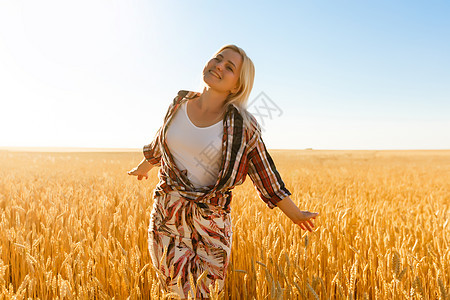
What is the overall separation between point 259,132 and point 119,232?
149 centimetres

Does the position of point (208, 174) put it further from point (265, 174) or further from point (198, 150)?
point (265, 174)

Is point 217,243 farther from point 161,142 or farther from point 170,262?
point 161,142

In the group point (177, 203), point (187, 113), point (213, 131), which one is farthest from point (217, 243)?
point (187, 113)

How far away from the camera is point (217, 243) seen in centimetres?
159

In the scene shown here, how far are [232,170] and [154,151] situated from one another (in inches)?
23.9

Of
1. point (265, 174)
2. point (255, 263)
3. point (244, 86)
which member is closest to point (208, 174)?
point (265, 174)

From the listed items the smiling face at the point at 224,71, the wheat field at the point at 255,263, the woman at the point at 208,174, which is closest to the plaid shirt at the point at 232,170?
the woman at the point at 208,174

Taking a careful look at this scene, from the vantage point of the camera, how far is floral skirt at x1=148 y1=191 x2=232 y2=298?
1.54 m

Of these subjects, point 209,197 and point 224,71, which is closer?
point 209,197

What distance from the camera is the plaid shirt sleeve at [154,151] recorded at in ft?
6.42

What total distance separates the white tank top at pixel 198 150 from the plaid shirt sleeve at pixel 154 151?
0.29m

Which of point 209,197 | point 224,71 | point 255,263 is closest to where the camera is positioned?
point 209,197

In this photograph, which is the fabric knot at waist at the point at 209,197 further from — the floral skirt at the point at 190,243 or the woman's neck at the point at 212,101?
the woman's neck at the point at 212,101

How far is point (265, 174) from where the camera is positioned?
5.52ft
